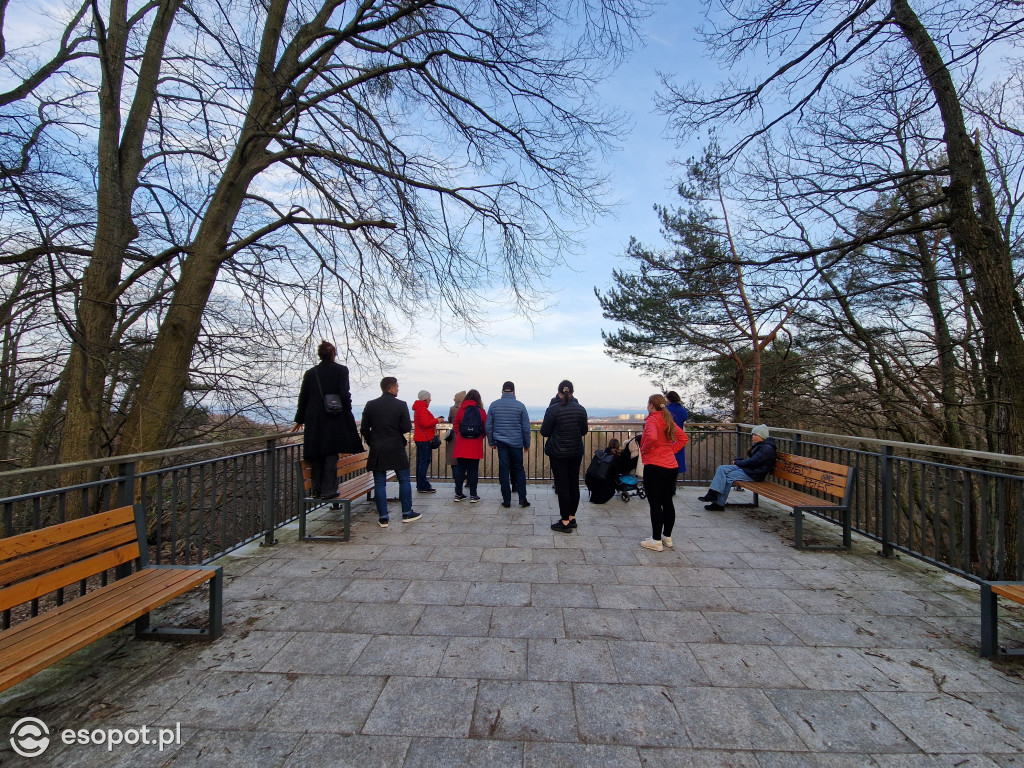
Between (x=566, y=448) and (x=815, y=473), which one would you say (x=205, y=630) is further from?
(x=815, y=473)

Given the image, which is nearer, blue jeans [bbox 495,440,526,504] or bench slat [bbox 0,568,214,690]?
bench slat [bbox 0,568,214,690]

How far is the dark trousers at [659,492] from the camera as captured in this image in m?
4.95

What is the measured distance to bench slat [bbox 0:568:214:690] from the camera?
6.84ft

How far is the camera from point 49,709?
94.3 inches

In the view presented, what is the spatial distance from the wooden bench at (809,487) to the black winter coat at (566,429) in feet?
7.64

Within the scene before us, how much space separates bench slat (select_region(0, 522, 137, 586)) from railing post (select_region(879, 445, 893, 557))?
6.22 m

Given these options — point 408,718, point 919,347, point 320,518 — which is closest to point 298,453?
point 320,518

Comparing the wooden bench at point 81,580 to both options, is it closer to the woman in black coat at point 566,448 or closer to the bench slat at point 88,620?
the bench slat at point 88,620

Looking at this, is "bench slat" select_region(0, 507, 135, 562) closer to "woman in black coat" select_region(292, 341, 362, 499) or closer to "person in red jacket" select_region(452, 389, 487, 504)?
"woman in black coat" select_region(292, 341, 362, 499)

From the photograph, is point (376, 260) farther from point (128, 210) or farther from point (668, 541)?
point (668, 541)

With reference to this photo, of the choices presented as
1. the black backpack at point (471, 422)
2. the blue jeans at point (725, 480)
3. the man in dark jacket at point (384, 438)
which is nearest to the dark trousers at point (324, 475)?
the man in dark jacket at point (384, 438)

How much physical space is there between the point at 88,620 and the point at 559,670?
2467 millimetres

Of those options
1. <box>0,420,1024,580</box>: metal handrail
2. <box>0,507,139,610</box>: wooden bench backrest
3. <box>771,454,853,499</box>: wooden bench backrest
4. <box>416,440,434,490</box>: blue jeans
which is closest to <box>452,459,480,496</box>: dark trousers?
<box>416,440,434,490</box>: blue jeans

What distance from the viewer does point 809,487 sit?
5652 millimetres
